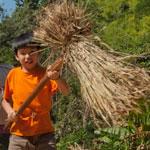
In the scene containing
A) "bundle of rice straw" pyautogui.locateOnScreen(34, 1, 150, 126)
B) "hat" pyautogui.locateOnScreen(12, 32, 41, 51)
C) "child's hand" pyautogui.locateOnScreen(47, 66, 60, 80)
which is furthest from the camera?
"hat" pyautogui.locateOnScreen(12, 32, 41, 51)

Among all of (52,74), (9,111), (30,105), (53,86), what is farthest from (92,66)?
(9,111)

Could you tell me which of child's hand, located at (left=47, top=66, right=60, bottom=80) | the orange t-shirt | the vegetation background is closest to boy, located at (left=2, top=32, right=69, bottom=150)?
the orange t-shirt

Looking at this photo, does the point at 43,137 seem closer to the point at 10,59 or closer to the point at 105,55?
the point at 105,55

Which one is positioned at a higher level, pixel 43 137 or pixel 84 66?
pixel 84 66

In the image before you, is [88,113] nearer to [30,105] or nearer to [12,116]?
[30,105]

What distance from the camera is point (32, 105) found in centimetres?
610

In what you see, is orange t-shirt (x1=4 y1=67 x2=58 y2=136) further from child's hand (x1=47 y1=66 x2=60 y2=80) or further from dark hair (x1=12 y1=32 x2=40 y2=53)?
child's hand (x1=47 y1=66 x2=60 y2=80)

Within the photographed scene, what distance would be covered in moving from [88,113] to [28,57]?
0.80 meters

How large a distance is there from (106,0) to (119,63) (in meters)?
19.0

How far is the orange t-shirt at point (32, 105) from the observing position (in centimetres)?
610

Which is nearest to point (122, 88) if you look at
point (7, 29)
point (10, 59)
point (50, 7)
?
point (50, 7)

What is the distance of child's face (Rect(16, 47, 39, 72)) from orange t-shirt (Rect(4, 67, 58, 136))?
4.1 inches

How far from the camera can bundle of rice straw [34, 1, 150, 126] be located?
495 cm

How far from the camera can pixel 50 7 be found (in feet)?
18.9
